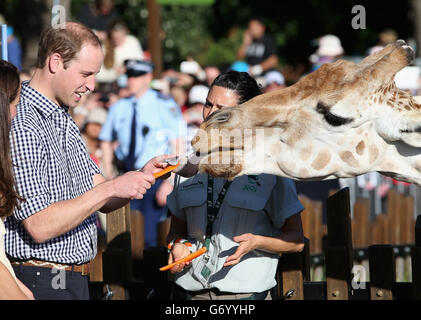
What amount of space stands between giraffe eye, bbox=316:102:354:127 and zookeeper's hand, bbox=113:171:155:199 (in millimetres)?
943

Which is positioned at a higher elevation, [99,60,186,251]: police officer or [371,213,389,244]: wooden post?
[99,60,186,251]: police officer

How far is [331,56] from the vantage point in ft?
41.1

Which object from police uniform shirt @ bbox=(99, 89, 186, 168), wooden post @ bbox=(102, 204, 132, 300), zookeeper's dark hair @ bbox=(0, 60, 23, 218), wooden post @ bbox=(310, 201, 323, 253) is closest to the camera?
zookeeper's dark hair @ bbox=(0, 60, 23, 218)

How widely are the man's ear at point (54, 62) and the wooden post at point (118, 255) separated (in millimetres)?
1332

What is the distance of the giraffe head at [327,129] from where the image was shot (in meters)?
3.93

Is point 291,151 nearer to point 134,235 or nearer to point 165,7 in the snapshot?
point 134,235

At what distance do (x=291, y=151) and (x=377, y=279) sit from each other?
1.14 m

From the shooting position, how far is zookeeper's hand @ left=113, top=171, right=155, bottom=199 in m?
3.73

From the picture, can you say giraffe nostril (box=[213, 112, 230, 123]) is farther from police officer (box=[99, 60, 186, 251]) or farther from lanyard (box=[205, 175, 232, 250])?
police officer (box=[99, 60, 186, 251])

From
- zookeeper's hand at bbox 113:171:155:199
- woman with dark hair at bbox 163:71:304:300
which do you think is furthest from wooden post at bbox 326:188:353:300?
zookeeper's hand at bbox 113:171:155:199

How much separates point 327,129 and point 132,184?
1068 mm

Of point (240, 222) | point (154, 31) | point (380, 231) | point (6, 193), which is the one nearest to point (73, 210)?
point (6, 193)

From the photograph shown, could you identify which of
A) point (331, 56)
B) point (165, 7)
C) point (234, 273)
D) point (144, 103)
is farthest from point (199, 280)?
point (165, 7)

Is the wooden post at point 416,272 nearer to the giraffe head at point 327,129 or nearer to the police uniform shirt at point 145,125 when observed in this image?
the giraffe head at point 327,129
